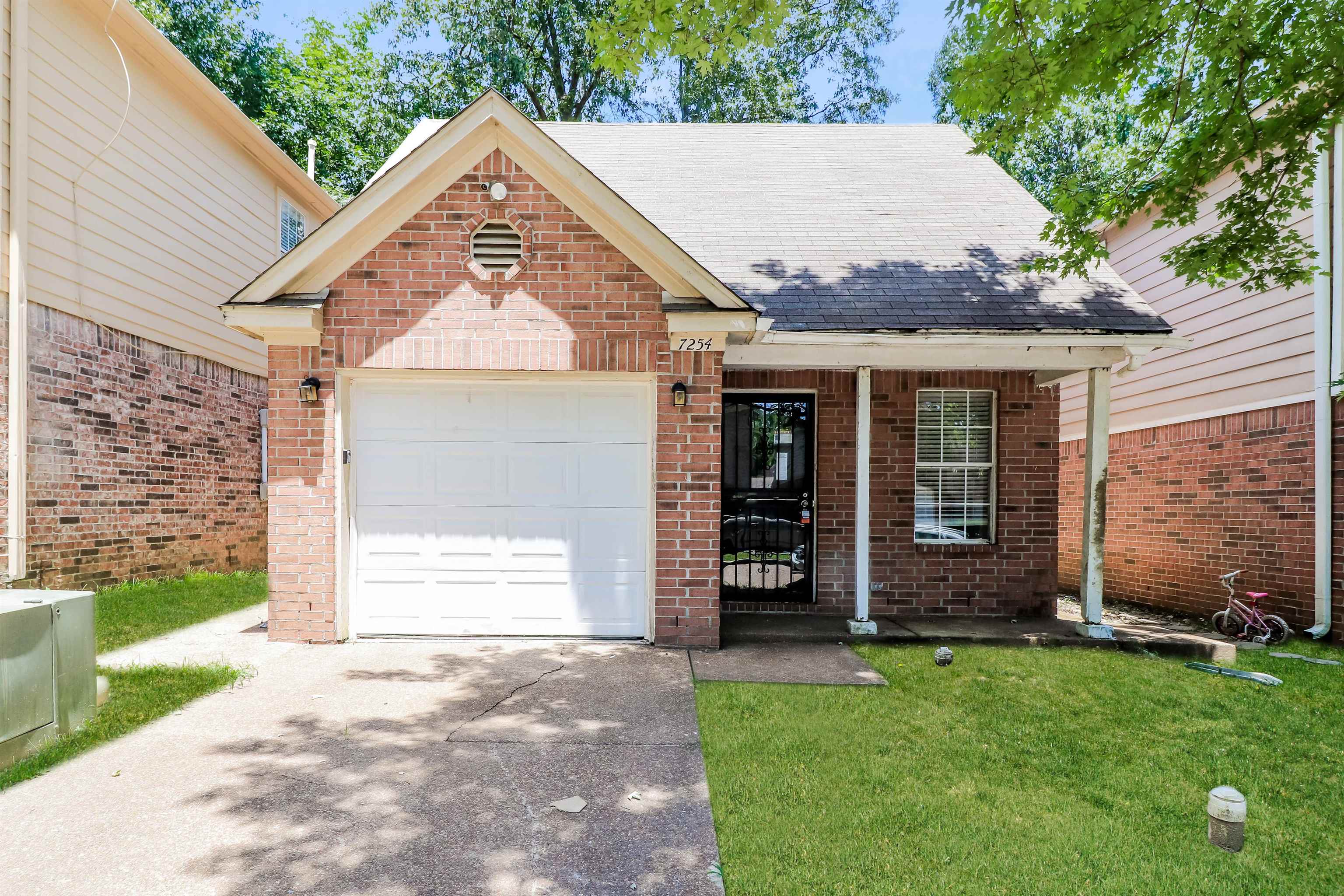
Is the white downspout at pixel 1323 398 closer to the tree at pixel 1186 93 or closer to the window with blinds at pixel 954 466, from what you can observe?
the tree at pixel 1186 93

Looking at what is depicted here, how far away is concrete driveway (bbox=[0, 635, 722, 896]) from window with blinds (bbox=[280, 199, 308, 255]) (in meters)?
9.53

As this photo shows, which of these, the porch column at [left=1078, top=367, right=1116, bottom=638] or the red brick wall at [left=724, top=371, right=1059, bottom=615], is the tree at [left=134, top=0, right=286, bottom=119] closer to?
the red brick wall at [left=724, top=371, right=1059, bottom=615]

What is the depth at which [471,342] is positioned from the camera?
607 centimetres

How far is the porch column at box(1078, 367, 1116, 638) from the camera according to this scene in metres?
6.73

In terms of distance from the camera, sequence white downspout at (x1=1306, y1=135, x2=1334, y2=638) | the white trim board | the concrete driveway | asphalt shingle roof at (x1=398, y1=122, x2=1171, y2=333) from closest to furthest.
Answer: the concrete driveway → asphalt shingle roof at (x1=398, y1=122, x2=1171, y2=333) → white downspout at (x1=1306, y1=135, x2=1334, y2=638) → the white trim board

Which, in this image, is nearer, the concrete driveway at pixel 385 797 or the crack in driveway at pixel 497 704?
the concrete driveway at pixel 385 797

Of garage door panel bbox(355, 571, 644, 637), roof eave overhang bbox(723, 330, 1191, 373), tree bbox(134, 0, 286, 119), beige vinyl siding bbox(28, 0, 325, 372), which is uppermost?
tree bbox(134, 0, 286, 119)

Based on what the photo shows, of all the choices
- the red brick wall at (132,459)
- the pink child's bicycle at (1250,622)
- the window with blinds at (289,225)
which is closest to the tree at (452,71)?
the window with blinds at (289,225)

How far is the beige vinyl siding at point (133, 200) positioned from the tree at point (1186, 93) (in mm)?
8788

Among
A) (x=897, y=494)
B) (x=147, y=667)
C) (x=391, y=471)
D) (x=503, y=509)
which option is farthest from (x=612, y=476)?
(x=147, y=667)

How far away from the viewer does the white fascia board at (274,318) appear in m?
5.78

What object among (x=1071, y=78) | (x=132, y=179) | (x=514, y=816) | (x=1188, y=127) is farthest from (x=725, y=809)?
(x=132, y=179)

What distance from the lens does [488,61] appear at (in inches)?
782

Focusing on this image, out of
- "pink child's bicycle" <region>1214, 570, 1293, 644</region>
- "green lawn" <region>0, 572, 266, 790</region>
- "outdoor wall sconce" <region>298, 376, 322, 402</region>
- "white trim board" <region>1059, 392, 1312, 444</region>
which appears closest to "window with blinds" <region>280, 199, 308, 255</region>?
"green lawn" <region>0, 572, 266, 790</region>
